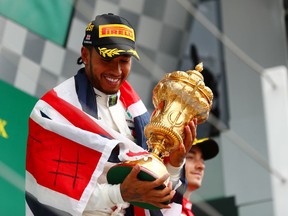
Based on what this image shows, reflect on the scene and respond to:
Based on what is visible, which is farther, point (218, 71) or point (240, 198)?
point (218, 71)

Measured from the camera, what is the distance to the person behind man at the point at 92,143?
6.76ft

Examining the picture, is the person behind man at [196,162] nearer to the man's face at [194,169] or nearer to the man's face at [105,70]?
the man's face at [194,169]

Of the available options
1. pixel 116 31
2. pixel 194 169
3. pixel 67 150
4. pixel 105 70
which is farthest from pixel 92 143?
pixel 194 169

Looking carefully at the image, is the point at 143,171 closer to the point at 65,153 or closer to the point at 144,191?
the point at 144,191

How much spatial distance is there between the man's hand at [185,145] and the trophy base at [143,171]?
0.14m

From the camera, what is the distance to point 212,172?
4434 millimetres

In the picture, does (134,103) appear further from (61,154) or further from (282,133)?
(282,133)

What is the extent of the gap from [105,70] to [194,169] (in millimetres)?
1032

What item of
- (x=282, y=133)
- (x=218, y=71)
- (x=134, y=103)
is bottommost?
(x=134, y=103)

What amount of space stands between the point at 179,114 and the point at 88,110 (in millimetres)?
259

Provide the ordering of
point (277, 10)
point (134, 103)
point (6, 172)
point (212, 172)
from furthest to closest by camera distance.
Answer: point (277, 10) < point (212, 172) < point (6, 172) < point (134, 103)

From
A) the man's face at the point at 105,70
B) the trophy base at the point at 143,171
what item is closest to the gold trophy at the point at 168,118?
the trophy base at the point at 143,171

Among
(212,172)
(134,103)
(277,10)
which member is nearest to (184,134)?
(134,103)

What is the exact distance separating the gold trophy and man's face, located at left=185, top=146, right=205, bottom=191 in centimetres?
84
